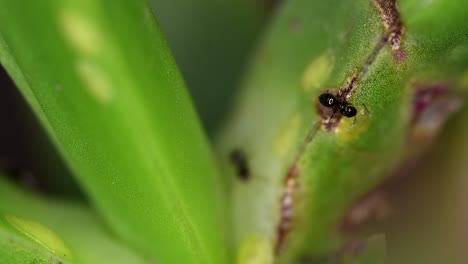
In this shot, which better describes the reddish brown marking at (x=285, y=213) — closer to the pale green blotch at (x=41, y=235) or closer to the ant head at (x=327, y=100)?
the ant head at (x=327, y=100)

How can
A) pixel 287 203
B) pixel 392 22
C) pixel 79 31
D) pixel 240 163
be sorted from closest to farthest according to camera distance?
pixel 79 31, pixel 392 22, pixel 287 203, pixel 240 163

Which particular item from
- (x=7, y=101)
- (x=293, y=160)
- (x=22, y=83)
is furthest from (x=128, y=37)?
(x=7, y=101)

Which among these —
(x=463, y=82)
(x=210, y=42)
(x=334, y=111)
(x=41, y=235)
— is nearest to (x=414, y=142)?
(x=463, y=82)

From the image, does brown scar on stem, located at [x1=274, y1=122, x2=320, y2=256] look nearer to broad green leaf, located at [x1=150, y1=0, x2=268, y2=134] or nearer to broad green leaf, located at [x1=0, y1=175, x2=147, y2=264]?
broad green leaf, located at [x1=0, y1=175, x2=147, y2=264]

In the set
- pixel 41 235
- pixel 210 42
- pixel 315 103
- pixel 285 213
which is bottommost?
pixel 41 235

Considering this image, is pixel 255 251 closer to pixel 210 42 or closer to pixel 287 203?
pixel 287 203

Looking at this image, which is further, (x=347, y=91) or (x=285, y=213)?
(x=285, y=213)

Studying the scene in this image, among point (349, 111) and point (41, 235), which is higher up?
point (349, 111)

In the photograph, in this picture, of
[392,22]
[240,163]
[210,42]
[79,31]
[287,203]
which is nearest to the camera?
[79,31]
